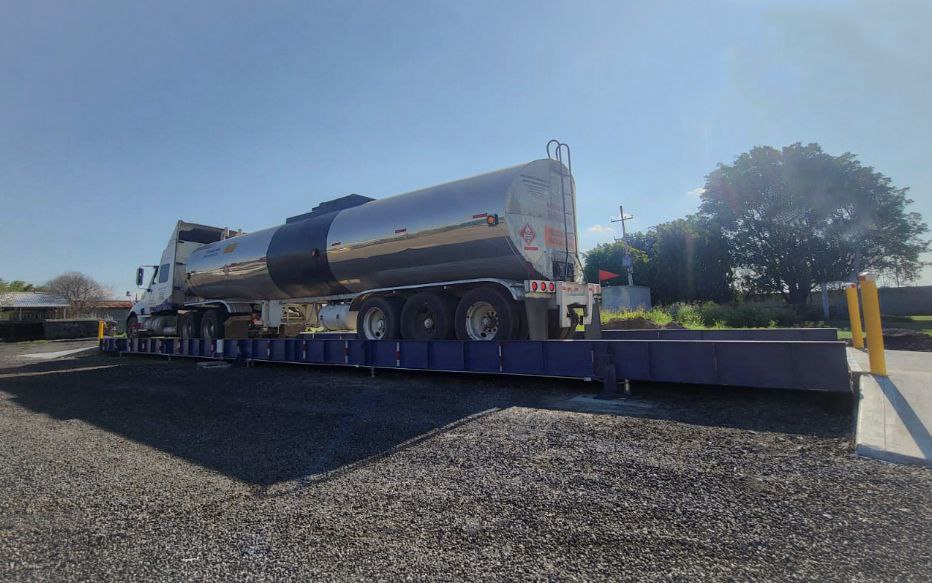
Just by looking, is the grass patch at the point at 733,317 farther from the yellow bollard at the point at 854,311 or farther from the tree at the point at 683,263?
the tree at the point at 683,263

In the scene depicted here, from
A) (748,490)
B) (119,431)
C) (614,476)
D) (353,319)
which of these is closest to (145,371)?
(353,319)

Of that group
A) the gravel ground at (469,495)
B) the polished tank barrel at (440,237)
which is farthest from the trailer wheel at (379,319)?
the gravel ground at (469,495)

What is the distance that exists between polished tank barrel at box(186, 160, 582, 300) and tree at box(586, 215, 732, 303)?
97.5 feet

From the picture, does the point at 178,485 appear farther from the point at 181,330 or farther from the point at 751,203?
the point at 751,203

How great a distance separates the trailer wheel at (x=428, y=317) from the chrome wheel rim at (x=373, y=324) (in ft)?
3.12

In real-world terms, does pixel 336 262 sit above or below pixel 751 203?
below

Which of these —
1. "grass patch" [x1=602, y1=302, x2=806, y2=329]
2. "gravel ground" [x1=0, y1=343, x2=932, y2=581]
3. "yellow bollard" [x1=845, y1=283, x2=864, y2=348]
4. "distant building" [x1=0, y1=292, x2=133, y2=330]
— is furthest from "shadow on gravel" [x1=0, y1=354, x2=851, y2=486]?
"distant building" [x1=0, y1=292, x2=133, y2=330]

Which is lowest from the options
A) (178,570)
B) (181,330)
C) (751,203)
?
(178,570)

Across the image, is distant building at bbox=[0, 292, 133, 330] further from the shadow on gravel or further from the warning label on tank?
the warning label on tank

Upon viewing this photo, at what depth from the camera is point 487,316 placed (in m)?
9.47

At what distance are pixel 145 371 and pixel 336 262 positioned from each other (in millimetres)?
6290

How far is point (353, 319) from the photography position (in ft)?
38.6

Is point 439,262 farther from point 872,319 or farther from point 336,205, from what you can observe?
point 872,319

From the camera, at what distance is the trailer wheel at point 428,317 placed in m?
9.67
